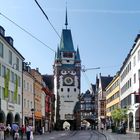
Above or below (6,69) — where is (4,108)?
below

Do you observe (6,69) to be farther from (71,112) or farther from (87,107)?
(87,107)

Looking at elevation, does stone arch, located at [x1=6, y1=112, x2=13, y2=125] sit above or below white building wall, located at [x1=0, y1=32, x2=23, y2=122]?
below

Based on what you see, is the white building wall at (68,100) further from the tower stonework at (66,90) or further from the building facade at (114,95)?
the building facade at (114,95)

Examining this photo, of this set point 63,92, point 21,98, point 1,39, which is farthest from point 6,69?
point 63,92

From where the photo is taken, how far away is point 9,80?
2356 inches

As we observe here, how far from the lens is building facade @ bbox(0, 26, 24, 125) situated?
56491mm

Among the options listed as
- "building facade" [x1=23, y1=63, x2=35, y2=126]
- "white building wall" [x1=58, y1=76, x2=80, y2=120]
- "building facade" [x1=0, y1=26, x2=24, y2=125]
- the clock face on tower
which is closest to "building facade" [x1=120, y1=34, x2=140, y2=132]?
"building facade" [x1=23, y1=63, x2=35, y2=126]

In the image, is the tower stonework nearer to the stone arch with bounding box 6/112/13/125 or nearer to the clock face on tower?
the clock face on tower

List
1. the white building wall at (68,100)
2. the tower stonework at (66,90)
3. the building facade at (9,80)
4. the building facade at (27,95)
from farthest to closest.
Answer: the white building wall at (68,100)
the tower stonework at (66,90)
the building facade at (27,95)
the building facade at (9,80)

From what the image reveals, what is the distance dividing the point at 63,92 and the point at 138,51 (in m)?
87.2

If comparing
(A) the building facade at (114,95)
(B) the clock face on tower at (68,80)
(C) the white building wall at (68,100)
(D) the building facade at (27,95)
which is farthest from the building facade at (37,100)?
(B) the clock face on tower at (68,80)

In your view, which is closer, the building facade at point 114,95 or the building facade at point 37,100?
the building facade at point 37,100

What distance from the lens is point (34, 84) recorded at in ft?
277

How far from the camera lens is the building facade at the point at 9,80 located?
56.5 m
